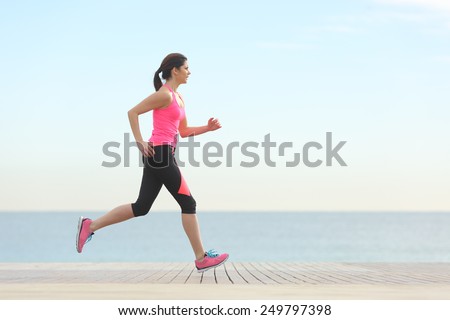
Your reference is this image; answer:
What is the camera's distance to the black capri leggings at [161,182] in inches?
308

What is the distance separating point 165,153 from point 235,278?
4.57 feet

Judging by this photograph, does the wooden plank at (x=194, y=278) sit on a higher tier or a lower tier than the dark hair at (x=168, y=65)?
lower

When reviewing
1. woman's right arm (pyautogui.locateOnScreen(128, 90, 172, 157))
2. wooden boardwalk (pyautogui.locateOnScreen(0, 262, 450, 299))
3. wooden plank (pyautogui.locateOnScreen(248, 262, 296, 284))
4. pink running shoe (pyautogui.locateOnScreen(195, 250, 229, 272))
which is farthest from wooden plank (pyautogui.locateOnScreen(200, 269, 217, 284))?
woman's right arm (pyautogui.locateOnScreen(128, 90, 172, 157))

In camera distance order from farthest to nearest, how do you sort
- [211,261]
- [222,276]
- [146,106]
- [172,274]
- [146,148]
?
[172,274], [222,276], [211,261], [146,106], [146,148]

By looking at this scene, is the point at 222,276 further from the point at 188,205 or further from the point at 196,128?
the point at 196,128

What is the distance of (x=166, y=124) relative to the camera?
7891mm

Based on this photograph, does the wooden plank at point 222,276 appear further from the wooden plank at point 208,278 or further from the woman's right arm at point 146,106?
the woman's right arm at point 146,106

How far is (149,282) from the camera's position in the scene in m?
7.83

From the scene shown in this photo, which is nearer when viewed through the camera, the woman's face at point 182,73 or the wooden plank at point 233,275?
the wooden plank at point 233,275

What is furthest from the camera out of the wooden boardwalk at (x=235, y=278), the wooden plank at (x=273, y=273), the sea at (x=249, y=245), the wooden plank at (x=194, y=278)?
the sea at (x=249, y=245)

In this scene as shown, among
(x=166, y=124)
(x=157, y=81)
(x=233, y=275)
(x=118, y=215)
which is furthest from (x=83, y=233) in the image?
(x=157, y=81)

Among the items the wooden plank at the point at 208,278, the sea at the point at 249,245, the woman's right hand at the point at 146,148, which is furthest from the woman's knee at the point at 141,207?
the sea at the point at 249,245
